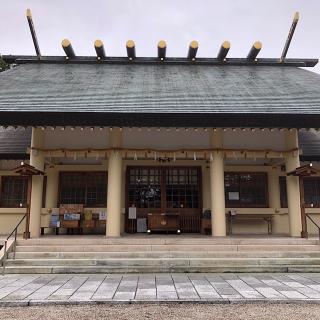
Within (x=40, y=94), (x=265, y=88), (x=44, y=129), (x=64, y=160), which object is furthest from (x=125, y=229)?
(x=265, y=88)

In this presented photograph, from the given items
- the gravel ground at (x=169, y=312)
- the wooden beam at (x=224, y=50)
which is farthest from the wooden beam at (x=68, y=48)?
the gravel ground at (x=169, y=312)

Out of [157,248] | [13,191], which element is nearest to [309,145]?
[157,248]

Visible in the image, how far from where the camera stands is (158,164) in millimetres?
12977

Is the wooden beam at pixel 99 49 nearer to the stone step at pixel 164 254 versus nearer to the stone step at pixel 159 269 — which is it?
the stone step at pixel 164 254

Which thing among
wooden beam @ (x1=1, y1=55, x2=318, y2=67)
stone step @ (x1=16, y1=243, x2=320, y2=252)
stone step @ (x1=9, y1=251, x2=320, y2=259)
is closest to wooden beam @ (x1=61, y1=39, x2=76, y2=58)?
wooden beam @ (x1=1, y1=55, x2=318, y2=67)

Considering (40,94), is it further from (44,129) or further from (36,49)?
(36,49)

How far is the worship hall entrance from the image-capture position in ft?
41.4

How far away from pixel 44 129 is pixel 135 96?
3.47m

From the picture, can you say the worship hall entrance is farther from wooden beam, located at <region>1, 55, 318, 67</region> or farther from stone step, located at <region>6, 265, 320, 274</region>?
wooden beam, located at <region>1, 55, 318, 67</region>

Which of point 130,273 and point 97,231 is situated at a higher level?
point 97,231

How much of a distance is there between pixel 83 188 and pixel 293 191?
26.2 ft

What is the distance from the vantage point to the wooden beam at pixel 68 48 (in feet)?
52.0

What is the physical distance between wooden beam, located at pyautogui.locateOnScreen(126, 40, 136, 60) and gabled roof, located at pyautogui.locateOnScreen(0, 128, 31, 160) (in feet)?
21.1

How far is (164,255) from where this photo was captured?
29.7ft
